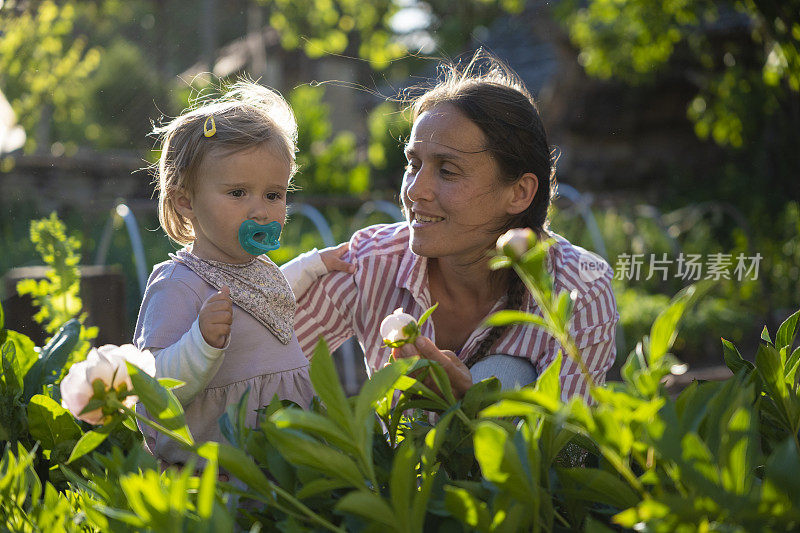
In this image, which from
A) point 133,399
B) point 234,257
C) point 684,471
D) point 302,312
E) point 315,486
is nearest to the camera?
point 684,471

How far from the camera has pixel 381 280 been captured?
7.47 ft

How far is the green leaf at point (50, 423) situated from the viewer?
121 centimetres

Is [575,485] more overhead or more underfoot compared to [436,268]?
more overhead

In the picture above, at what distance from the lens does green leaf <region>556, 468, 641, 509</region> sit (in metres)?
0.73

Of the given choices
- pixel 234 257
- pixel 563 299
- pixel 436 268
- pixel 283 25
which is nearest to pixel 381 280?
pixel 436 268

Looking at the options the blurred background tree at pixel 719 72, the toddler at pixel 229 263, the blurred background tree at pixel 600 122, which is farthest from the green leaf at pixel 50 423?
the blurred background tree at pixel 719 72

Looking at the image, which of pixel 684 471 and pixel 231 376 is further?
pixel 231 376

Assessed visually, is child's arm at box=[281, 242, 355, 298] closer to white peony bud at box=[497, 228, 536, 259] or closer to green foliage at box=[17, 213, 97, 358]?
green foliage at box=[17, 213, 97, 358]

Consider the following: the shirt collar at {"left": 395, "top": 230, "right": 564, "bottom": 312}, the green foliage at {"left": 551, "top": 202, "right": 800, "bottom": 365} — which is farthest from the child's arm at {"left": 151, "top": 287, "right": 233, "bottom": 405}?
the green foliage at {"left": 551, "top": 202, "right": 800, "bottom": 365}

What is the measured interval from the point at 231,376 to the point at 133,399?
2.19 ft

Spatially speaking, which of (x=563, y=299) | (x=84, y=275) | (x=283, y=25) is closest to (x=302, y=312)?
(x=84, y=275)

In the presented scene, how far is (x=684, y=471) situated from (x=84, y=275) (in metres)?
2.73

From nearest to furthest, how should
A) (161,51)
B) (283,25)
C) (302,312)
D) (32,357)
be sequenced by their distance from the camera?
(32,357) < (302,312) < (283,25) < (161,51)

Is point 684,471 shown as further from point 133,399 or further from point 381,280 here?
point 381,280
